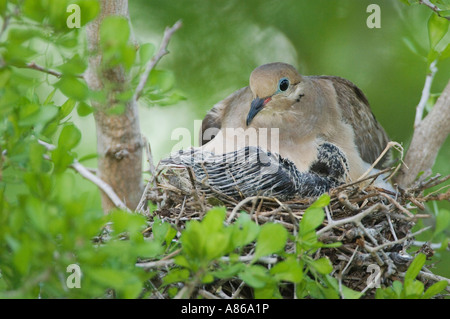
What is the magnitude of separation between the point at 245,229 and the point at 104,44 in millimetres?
710

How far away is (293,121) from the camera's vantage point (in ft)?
11.0

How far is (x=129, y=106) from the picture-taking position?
2957mm

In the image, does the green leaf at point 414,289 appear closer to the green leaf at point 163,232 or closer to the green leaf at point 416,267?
→ the green leaf at point 416,267

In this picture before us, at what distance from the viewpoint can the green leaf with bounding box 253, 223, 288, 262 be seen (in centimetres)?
184

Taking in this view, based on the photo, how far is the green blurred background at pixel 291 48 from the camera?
4.74 metres

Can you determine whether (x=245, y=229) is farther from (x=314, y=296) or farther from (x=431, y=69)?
(x=431, y=69)

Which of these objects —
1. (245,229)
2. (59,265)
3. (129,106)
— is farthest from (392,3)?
(59,265)

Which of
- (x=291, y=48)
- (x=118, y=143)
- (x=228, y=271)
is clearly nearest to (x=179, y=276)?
(x=228, y=271)

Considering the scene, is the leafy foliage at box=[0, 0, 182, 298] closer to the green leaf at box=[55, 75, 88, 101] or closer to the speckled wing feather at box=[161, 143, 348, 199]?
the green leaf at box=[55, 75, 88, 101]

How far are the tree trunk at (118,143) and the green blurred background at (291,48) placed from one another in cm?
137

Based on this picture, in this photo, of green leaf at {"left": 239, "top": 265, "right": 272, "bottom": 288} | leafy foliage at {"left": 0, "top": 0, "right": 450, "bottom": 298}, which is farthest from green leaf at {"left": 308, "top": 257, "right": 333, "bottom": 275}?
green leaf at {"left": 239, "top": 265, "right": 272, "bottom": 288}

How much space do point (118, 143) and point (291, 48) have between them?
7.57 ft

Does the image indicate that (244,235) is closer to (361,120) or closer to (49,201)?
(49,201)
